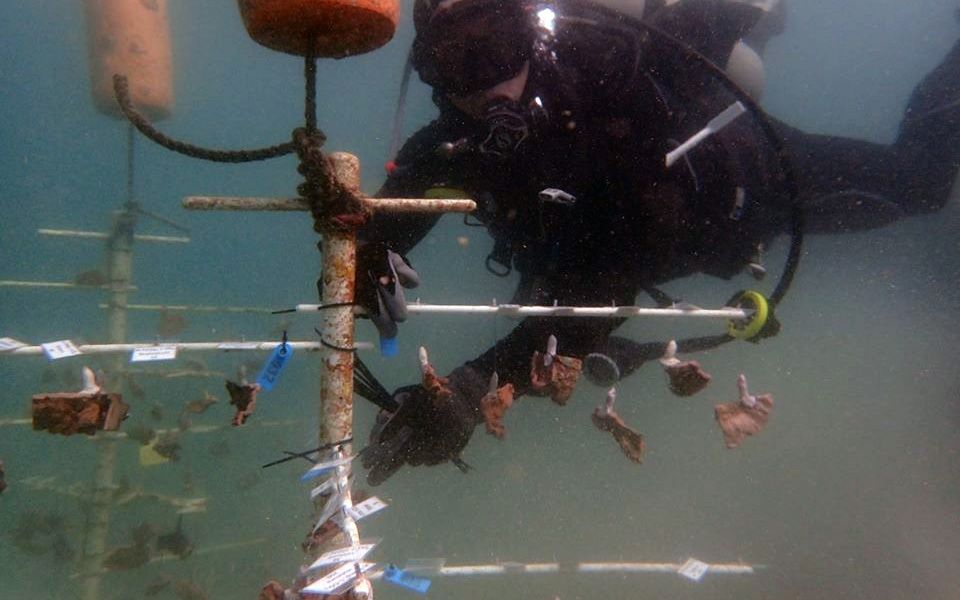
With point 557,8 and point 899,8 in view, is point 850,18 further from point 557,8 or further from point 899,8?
point 557,8

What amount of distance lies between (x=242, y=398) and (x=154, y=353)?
0.40 meters

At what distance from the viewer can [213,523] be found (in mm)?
17578

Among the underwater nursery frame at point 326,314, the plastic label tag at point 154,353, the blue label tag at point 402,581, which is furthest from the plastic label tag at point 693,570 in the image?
the plastic label tag at point 154,353

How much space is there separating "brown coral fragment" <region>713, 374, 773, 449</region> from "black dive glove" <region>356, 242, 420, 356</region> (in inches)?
76.4

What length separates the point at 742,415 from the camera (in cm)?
371

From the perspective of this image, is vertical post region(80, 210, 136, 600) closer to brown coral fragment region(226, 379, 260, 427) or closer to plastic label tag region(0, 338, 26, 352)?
plastic label tag region(0, 338, 26, 352)

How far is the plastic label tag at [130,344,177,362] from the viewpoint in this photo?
103 inches

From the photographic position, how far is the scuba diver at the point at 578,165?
12.3 feet

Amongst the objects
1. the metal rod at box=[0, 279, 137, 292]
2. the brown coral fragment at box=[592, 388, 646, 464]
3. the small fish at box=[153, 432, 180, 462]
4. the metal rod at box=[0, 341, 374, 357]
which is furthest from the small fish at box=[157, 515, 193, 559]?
the brown coral fragment at box=[592, 388, 646, 464]

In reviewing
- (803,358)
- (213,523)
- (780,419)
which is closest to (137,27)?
(213,523)

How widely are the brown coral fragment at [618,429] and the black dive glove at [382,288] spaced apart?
4.62ft

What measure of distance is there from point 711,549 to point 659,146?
17.7 m

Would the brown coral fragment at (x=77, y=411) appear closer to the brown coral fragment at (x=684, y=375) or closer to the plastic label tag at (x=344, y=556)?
the plastic label tag at (x=344, y=556)

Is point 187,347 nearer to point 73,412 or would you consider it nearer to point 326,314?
point 73,412
